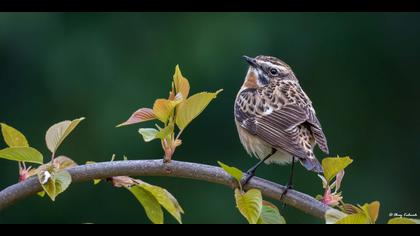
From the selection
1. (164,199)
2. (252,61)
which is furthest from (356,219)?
(252,61)

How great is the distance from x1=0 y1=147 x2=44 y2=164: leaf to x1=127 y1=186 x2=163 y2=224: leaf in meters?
0.40

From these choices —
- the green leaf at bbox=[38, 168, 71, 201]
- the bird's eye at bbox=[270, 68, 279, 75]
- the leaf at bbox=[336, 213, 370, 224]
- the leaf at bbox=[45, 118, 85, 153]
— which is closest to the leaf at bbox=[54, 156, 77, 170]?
the leaf at bbox=[45, 118, 85, 153]

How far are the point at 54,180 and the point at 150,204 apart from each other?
1.30 ft

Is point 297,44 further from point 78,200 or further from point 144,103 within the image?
point 78,200

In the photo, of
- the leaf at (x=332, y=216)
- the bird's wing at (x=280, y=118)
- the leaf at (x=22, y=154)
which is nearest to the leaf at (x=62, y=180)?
the leaf at (x=22, y=154)

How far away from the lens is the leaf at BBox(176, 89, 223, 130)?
3.47 metres

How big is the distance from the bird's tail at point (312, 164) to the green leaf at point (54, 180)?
1430 mm

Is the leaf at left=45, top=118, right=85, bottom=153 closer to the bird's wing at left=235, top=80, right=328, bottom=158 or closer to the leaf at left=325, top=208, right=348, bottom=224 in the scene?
the leaf at left=325, top=208, right=348, bottom=224

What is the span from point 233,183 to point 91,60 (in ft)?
38.1

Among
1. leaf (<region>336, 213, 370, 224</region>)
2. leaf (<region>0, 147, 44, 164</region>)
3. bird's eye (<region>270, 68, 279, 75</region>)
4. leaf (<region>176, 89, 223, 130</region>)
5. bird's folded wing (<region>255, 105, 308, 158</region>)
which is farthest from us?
bird's eye (<region>270, 68, 279, 75</region>)

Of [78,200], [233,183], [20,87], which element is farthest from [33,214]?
[233,183]

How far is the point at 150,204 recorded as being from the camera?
3426 millimetres

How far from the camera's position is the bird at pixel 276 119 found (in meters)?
4.82

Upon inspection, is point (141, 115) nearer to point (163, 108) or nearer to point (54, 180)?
point (163, 108)
